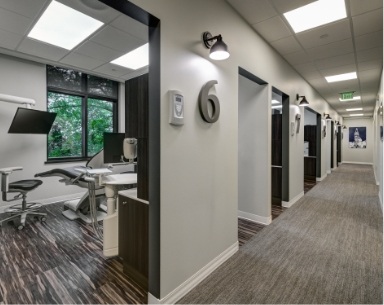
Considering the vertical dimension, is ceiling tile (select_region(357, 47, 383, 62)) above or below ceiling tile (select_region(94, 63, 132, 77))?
above

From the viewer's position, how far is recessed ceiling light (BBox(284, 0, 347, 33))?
105 inches

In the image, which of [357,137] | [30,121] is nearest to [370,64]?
[30,121]

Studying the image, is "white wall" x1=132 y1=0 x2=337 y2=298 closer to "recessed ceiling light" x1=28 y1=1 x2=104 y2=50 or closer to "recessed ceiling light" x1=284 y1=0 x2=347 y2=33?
"recessed ceiling light" x1=284 y1=0 x2=347 y2=33

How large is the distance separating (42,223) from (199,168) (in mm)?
3108

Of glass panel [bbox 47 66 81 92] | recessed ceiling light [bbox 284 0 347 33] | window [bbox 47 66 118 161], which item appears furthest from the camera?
window [bbox 47 66 118 161]

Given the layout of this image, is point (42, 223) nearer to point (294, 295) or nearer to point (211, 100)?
point (211, 100)

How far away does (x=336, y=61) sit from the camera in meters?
4.50

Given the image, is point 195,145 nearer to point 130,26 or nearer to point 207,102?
point 207,102

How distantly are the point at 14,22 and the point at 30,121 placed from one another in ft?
5.41

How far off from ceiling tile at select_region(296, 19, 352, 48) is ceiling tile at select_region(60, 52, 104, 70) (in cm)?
359

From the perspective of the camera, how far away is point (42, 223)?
3656 mm

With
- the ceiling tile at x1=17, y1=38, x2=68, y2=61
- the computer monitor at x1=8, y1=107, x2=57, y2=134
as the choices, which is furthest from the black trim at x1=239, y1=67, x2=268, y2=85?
the computer monitor at x1=8, y1=107, x2=57, y2=134

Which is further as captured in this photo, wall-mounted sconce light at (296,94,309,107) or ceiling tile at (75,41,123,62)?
wall-mounted sconce light at (296,94,309,107)

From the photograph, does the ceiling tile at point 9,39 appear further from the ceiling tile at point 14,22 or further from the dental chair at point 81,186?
the dental chair at point 81,186
